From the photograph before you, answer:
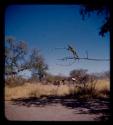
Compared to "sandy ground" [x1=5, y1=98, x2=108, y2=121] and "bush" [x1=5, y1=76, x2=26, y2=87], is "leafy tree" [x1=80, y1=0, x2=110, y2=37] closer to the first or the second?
"sandy ground" [x1=5, y1=98, x2=108, y2=121]

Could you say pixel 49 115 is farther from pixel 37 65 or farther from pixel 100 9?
pixel 37 65

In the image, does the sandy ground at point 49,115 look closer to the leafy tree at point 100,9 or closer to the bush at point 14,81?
the leafy tree at point 100,9

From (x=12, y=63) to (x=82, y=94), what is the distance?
6.28 metres

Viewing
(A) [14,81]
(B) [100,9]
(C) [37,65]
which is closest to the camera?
(B) [100,9]

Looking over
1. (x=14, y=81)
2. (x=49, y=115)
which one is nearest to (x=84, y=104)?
(x=49, y=115)

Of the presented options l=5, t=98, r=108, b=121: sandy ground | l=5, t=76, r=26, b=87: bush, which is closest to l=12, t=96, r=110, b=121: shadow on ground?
l=5, t=98, r=108, b=121: sandy ground

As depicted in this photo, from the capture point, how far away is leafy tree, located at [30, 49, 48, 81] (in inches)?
554

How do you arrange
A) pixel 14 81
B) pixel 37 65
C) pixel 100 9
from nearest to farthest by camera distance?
pixel 100 9 < pixel 14 81 < pixel 37 65

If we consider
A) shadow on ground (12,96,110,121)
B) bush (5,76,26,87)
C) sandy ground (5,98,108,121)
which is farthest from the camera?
bush (5,76,26,87)

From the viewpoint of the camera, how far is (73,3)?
271 centimetres

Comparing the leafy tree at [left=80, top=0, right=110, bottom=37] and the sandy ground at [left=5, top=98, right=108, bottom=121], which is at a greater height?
the leafy tree at [left=80, top=0, right=110, bottom=37]

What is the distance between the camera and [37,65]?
1517 centimetres
